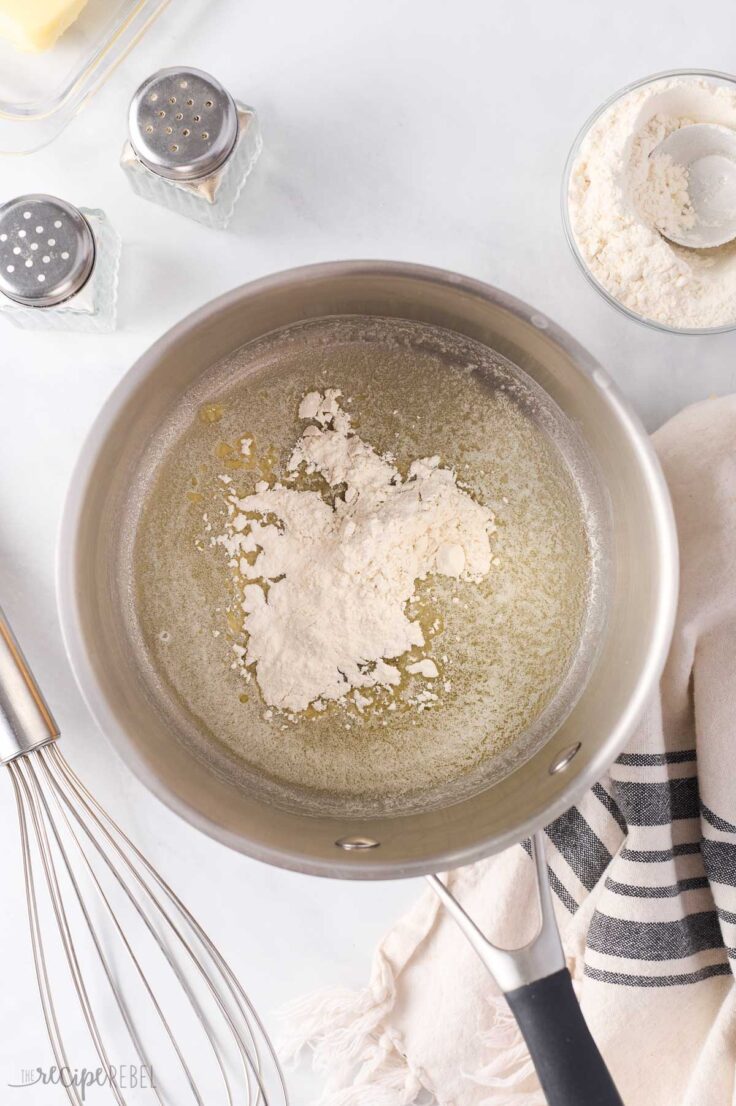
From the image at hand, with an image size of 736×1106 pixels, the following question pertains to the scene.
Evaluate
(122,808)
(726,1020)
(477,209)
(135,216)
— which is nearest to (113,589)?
(122,808)

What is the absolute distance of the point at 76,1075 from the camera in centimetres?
81

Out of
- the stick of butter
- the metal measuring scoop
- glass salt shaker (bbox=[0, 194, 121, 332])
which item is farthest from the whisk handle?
the metal measuring scoop

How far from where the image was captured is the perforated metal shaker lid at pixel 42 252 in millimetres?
683

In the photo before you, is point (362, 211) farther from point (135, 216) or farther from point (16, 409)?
point (16, 409)

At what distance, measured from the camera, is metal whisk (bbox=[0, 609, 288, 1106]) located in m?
0.79

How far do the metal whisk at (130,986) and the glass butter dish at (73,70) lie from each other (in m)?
0.56

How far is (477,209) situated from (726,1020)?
2.36ft

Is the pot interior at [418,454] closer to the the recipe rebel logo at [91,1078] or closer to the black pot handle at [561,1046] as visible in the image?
the black pot handle at [561,1046]

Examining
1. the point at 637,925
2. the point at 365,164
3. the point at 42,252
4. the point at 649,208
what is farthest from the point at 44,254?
the point at 637,925

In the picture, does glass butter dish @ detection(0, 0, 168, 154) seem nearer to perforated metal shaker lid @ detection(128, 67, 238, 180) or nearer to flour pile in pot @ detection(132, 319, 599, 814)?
perforated metal shaker lid @ detection(128, 67, 238, 180)

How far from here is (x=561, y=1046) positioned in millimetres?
579

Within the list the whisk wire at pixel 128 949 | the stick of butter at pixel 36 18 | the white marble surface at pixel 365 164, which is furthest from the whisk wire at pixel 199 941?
the stick of butter at pixel 36 18

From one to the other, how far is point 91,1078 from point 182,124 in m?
0.85

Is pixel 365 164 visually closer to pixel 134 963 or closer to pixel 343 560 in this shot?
pixel 343 560
